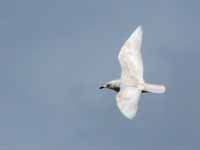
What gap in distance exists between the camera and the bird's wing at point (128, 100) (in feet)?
228

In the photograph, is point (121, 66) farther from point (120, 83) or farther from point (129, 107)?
point (129, 107)

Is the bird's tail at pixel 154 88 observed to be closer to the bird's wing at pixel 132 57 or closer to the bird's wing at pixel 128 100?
the bird's wing at pixel 128 100

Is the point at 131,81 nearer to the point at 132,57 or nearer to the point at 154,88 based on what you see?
the point at 154,88

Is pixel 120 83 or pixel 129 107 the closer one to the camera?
pixel 129 107

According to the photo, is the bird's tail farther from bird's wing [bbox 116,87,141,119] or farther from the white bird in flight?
bird's wing [bbox 116,87,141,119]

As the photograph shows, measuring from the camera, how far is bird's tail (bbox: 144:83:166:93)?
248ft

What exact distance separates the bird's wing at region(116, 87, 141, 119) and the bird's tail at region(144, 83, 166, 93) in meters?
1.05

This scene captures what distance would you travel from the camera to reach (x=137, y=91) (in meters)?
75.1

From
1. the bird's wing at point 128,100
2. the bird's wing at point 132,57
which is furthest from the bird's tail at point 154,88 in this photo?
the bird's wing at point 132,57

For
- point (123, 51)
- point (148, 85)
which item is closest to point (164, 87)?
point (148, 85)

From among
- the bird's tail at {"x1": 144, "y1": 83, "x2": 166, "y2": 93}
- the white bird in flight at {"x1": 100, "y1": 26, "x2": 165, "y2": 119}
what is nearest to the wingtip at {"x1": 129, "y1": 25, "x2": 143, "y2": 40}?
the white bird in flight at {"x1": 100, "y1": 26, "x2": 165, "y2": 119}

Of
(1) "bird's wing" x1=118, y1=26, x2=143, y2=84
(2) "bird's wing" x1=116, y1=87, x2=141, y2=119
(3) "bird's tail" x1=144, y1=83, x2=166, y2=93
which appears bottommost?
(2) "bird's wing" x1=116, y1=87, x2=141, y2=119

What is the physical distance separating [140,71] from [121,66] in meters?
2.00

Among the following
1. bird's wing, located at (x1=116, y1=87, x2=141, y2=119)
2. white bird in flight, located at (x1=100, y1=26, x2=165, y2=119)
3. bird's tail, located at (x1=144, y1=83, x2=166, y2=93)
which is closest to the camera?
bird's wing, located at (x1=116, y1=87, x2=141, y2=119)
